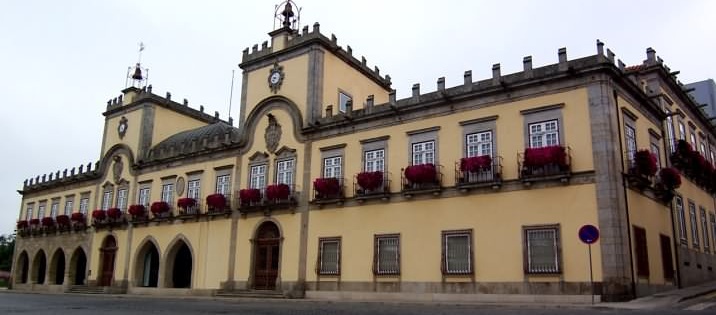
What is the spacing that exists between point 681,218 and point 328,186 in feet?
51.8

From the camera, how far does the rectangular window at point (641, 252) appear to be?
21.6 m

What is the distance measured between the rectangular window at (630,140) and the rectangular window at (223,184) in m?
20.0

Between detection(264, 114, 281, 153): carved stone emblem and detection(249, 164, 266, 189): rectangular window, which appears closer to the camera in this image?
detection(264, 114, 281, 153): carved stone emblem

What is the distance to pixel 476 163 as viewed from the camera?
23.4m

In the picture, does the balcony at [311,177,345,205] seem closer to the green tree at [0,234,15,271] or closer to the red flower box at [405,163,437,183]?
the red flower box at [405,163,437,183]

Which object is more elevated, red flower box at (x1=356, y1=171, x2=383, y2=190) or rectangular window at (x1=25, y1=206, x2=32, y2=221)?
rectangular window at (x1=25, y1=206, x2=32, y2=221)

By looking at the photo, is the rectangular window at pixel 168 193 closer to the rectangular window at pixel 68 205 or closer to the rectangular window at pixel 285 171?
the rectangular window at pixel 285 171

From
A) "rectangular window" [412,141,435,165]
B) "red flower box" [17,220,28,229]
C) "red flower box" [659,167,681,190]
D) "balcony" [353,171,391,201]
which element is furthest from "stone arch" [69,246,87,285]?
"red flower box" [659,167,681,190]

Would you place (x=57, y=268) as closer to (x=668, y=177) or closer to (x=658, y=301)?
(x=668, y=177)

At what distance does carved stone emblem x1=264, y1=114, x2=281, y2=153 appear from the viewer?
3173cm

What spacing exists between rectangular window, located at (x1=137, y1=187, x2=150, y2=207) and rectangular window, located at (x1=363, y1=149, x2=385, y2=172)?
17.4 m

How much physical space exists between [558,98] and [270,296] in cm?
1533

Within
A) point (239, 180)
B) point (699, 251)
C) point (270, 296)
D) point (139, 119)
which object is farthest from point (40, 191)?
point (699, 251)

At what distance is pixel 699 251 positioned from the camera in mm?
29219
